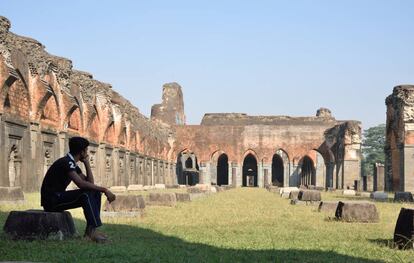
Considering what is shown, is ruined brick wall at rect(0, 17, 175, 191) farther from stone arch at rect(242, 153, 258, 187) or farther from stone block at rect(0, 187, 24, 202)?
stone arch at rect(242, 153, 258, 187)

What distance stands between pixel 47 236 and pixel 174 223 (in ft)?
12.2

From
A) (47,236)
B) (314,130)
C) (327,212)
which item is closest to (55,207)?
(47,236)

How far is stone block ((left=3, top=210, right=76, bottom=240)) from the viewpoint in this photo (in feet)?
19.9

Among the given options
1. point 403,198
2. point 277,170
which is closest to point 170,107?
point 277,170

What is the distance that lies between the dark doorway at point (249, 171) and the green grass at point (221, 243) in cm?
4520

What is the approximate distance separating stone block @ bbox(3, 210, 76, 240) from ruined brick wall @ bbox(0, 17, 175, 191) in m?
9.49

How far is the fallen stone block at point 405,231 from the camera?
256 inches

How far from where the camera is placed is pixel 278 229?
8805mm

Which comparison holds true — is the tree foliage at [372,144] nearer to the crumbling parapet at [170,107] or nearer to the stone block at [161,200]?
the crumbling parapet at [170,107]

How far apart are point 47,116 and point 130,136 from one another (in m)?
14.6

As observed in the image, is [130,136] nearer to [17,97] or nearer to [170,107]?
[17,97]

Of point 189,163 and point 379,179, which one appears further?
point 189,163

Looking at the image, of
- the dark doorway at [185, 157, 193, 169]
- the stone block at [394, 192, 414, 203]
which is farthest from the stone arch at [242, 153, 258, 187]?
the stone block at [394, 192, 414, 203]

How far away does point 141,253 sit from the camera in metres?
5.68
